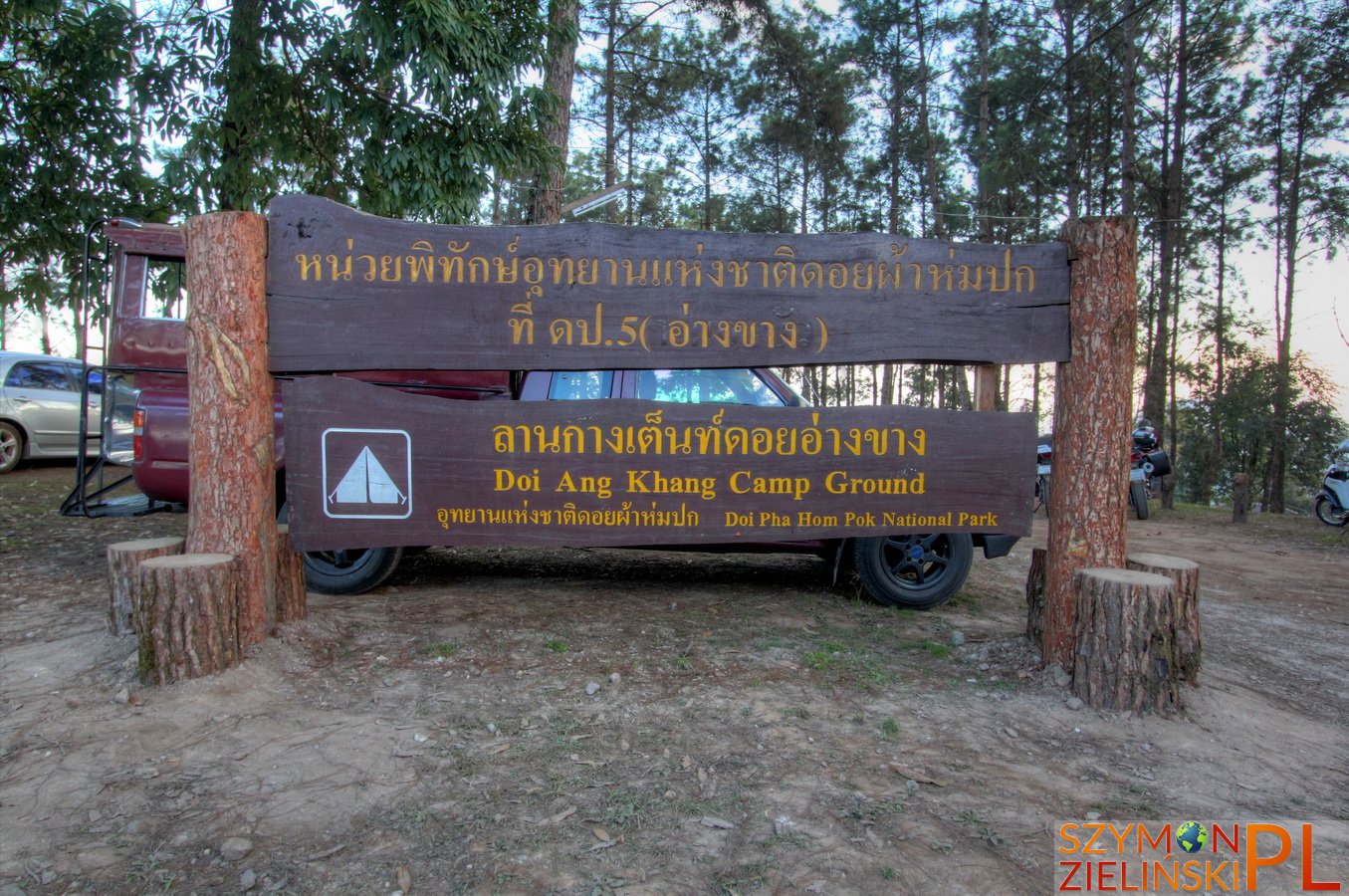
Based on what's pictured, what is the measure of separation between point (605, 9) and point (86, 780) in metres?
15.0

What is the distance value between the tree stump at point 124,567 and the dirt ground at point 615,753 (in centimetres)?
10

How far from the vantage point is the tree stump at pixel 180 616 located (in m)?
3.00

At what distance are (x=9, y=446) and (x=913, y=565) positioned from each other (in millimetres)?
11416

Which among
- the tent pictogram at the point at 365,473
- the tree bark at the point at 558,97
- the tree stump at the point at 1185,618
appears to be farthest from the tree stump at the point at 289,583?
the tree bark at the point at 558,97

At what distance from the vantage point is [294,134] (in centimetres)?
705

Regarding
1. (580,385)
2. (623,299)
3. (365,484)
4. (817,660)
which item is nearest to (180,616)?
(365,484)

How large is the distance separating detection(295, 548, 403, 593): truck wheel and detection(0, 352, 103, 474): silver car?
7.39 meters

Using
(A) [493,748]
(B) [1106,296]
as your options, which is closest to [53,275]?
(A) [493,748]

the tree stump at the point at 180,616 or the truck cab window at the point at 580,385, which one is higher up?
the truck cab window at the point at 580,385

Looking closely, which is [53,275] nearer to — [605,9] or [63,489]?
[63,489]

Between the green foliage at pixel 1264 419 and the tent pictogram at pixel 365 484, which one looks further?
the green foliage at pixel 1264 419

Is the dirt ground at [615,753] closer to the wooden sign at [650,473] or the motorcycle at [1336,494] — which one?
the wooden sign at [650,473]

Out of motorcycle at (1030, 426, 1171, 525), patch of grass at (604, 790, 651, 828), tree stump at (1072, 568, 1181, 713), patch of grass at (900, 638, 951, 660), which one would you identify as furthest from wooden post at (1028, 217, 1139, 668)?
motorcycle at (1030, 426, 1171, 525)

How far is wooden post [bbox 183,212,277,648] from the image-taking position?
3287 mm
